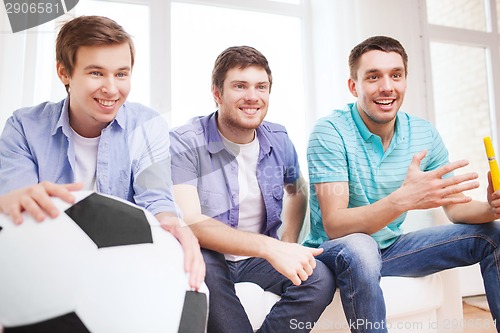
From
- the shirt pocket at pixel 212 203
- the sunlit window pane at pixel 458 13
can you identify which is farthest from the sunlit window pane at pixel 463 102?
the shirt pocket at pixel 212 203

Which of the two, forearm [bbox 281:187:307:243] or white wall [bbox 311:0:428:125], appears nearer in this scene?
forearm [bbox 281:187:307:243]

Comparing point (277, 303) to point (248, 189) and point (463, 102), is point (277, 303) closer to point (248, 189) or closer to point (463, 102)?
point (248, 189)

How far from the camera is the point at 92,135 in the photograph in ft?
3.16

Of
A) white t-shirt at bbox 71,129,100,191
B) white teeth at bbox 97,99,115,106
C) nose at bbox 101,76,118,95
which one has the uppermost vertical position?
nose at bbox 101,76,118,95

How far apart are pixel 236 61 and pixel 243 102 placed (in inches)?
4.6

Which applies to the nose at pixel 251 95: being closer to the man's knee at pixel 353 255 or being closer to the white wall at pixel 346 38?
the man's knee at pixel 353 255

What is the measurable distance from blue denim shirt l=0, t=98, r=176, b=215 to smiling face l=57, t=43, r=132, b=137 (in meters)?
0.05

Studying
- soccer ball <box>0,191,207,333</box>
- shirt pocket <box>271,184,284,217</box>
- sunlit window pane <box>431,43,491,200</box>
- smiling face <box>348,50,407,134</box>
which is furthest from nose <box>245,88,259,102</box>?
sunlit window pane <box>431,43,491,200</box>

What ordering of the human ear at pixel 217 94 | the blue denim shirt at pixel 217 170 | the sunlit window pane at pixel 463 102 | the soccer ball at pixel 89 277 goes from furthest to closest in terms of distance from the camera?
the sunlit window pane at pixel 463 102
the human ear at pixel 217 94
the blue denim shirt at pixel 217 170
the soccer ball at pixel 89 277

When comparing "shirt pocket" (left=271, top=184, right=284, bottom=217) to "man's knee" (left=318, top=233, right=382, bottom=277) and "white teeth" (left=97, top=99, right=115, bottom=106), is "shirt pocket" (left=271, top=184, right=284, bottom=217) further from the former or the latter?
"white teeth" (left=97, top=99, right=115, bottom=106)

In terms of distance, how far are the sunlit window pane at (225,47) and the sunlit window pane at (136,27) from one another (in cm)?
13

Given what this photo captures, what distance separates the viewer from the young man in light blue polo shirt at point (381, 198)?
3.24 ft

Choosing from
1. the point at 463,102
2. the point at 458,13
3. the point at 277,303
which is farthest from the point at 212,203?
the point at 458,13

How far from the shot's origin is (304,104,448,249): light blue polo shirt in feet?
3.90
